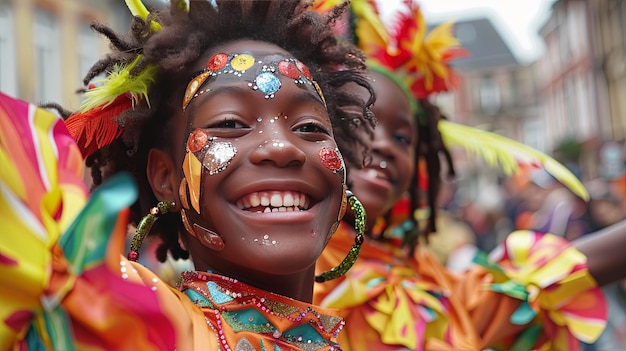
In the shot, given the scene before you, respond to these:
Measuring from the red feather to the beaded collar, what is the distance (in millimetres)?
395

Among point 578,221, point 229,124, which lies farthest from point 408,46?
point 578,221

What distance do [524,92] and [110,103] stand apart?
4747cm

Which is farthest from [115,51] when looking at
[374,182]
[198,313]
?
[374,182]

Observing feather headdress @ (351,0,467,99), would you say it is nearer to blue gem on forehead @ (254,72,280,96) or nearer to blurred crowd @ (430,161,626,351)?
blue gem on forehead @ (254,72,280,96)

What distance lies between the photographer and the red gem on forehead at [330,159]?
178cm

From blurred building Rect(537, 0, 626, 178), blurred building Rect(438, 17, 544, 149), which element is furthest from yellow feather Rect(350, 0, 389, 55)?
blurred building Rect(438, 17, 544, 149)

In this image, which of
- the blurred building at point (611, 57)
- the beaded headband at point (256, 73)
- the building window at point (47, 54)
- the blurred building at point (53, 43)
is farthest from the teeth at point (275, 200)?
the blurred building at point (611, 57)

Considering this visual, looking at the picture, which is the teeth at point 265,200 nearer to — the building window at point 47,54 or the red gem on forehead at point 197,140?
the red gem on forehead at point 197,140

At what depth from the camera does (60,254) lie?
123 centimetres

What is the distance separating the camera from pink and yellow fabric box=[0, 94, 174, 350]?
3.84 ft

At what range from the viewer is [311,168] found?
5.78 feet

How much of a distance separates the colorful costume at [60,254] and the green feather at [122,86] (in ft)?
1.64

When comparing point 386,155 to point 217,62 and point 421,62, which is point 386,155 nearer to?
point 421,62

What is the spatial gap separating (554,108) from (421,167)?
1433 inches
